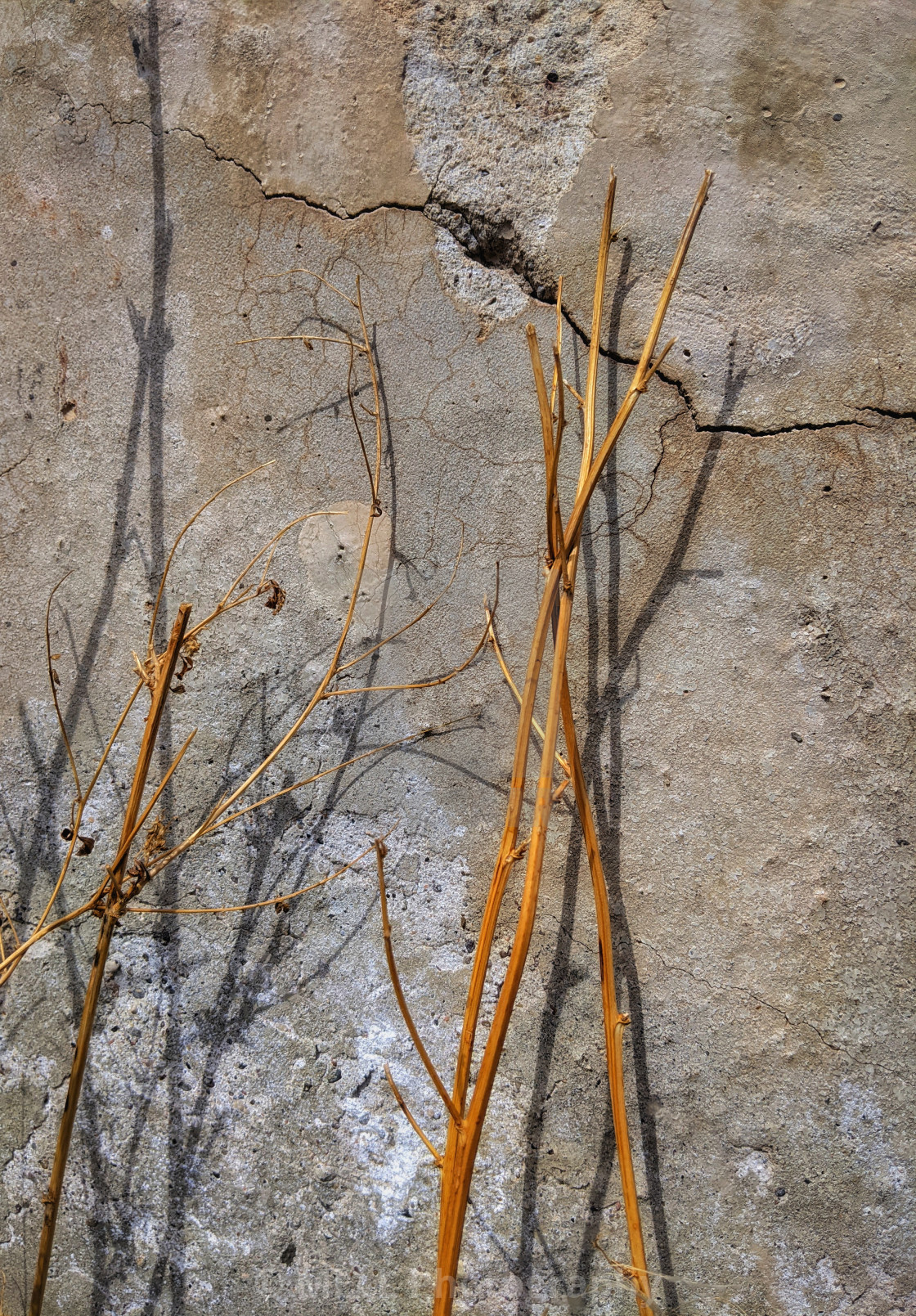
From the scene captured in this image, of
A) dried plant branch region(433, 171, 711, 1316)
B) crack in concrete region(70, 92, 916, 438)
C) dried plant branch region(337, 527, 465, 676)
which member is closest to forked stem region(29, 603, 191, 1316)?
dried plant branch region(337, 527, 465, 676)


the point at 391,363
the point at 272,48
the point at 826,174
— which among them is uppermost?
the point at 272,48

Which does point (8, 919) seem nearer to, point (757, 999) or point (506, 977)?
point (506, 977)

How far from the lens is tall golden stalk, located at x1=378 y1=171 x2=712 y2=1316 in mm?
1086

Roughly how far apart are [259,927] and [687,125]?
1869 millimetres

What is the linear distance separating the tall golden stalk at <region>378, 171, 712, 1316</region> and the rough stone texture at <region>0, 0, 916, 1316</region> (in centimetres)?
22

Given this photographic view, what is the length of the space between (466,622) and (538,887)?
0.67m

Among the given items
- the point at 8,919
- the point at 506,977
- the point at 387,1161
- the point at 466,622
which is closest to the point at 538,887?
the point at 506,977

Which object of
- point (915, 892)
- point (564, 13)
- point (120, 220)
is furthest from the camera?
point (120, 220)

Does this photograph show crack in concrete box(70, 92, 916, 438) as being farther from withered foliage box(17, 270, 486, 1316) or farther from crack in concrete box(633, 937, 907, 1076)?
crack in concrete box(633, 937, 907, 1076)

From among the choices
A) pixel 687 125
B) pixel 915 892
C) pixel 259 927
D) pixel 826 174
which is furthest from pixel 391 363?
pixel 915 892

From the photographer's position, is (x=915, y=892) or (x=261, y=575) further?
(x=261, y=575)

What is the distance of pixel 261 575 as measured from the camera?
5.78ft

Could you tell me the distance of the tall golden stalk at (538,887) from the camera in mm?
1086

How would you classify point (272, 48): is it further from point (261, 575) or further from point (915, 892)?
point (915, 892)
